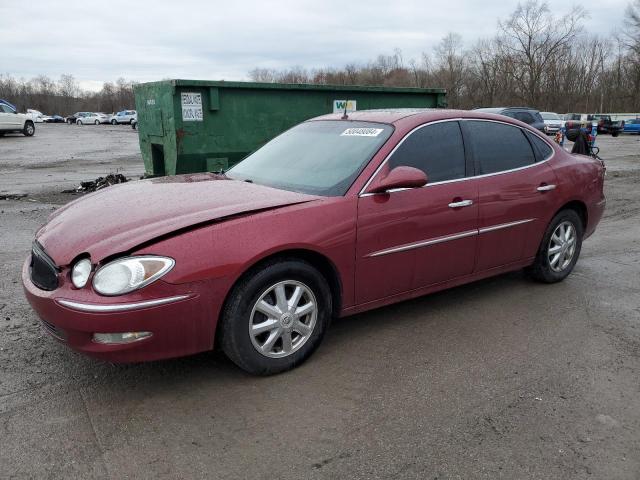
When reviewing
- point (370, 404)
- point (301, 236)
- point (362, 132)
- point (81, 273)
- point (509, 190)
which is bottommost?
point (370, 404)

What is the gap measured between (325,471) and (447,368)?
130 cm

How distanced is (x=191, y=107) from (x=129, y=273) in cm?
573

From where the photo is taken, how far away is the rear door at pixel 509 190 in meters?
4.43

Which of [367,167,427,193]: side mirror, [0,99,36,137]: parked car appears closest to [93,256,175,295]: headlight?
[367,167,427,193]: side mirror

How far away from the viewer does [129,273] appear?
288 centimetres

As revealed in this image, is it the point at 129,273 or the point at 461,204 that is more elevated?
the point at 461,204

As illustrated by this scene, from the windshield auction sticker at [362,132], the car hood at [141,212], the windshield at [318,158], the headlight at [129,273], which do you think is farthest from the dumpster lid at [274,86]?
the headlight at [129,273]

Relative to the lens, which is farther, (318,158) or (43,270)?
(318,158)

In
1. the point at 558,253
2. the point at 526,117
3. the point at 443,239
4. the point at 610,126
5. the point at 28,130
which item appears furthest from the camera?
the point at 610,126

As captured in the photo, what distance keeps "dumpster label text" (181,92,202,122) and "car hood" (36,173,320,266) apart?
4201 mm

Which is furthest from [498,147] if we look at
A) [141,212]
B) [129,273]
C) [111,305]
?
[111,305]

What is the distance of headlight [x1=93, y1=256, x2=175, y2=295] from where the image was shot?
286cm

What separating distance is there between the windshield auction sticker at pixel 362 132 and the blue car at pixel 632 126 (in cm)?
4102

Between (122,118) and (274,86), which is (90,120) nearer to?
(122,118)
